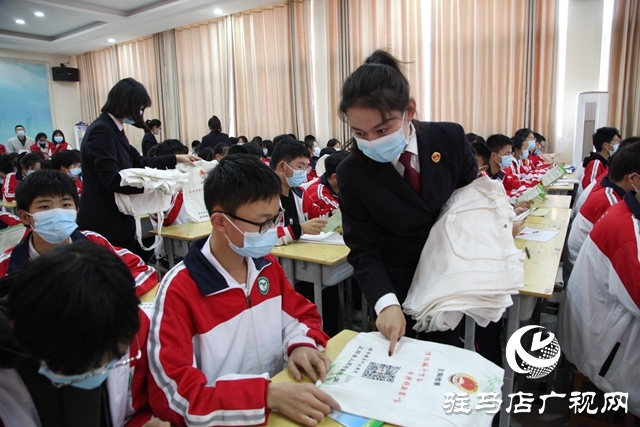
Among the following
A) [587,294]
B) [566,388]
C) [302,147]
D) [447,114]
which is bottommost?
[566,388]

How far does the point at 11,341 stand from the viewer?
2.29 feet

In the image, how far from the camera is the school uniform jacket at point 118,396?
774mm

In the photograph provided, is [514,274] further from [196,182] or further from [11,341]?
[196,182]

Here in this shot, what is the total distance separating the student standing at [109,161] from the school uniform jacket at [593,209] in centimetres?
244

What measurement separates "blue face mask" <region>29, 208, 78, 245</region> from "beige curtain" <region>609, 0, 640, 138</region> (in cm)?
657

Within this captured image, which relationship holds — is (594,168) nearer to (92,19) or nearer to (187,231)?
(187,231)

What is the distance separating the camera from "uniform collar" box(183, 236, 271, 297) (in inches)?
42.1

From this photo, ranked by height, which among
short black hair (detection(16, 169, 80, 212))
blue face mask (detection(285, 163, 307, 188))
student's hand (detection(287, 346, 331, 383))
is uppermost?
short black hair (detection(16, 169, 80, 212))

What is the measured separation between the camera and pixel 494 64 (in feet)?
20.3

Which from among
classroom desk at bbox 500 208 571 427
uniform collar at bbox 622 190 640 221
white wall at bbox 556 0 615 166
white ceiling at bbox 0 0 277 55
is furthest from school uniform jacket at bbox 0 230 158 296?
white ceiling at bbox 0 0 277 55

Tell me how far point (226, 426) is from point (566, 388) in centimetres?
191

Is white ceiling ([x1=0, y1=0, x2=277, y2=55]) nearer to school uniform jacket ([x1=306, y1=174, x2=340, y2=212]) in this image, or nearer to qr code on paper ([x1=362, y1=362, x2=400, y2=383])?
school uniform jacket ([x1=306, y1=174, x2=340, y2=212])

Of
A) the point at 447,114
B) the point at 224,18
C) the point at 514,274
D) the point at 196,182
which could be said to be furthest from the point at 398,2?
the point at 514,274

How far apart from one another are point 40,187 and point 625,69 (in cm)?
677
